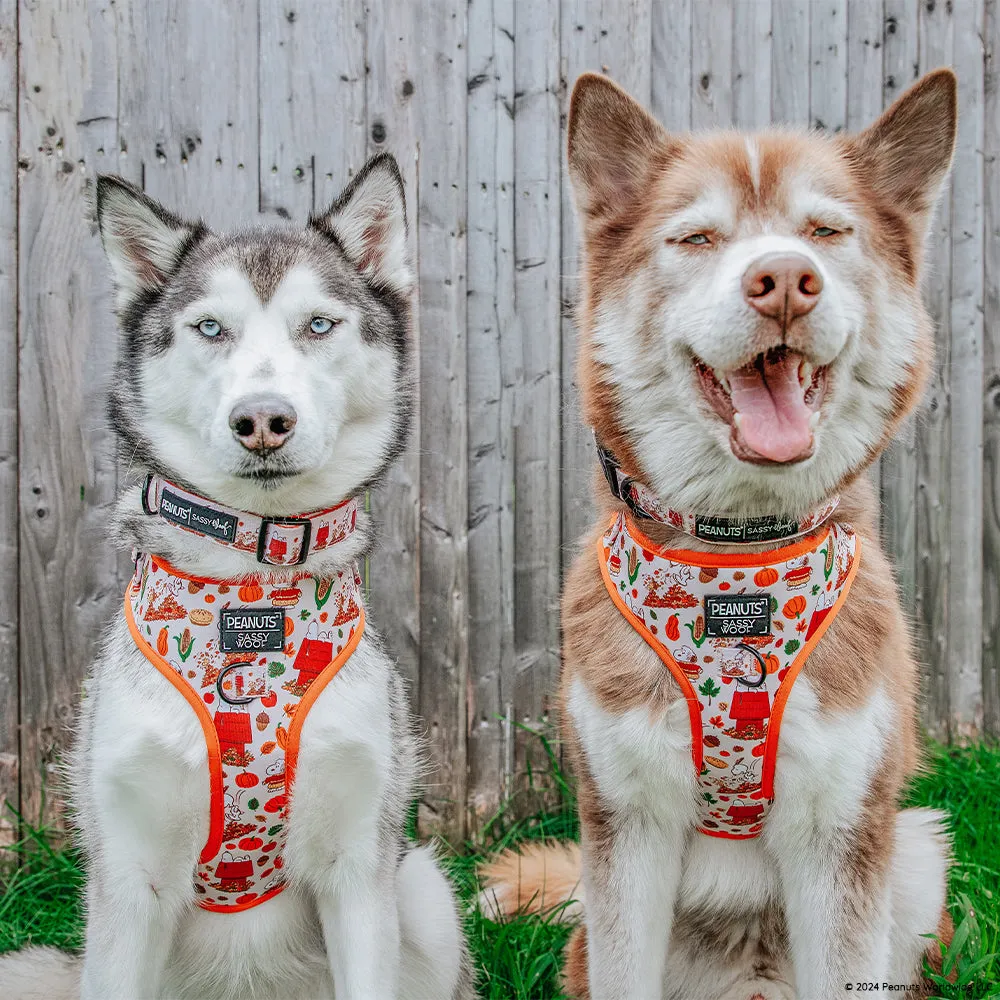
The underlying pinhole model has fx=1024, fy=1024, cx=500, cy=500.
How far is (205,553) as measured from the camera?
203 centimetres

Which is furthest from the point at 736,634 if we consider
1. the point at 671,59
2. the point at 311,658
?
the point at 671,59

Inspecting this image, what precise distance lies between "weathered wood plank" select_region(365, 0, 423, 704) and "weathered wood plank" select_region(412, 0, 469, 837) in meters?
0.03

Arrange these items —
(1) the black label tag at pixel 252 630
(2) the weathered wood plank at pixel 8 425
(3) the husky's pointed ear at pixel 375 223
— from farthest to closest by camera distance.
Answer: (2) the weathered wood plank at pixel 8 425 → (3) the husky's pointed ear at pixel 375 223 → (1) the black label tag at pixel 252 630

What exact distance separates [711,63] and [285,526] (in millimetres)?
2375

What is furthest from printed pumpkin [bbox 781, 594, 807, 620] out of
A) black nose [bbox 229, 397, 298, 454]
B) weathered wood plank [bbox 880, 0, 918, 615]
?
weathered wood plank [bbox 880, 0, 918, 615]

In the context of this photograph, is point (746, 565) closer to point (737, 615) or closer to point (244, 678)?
point (737, 615)

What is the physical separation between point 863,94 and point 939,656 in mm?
2030

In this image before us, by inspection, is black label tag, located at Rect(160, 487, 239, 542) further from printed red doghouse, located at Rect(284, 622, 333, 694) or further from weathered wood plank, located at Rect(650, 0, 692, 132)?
weathered wood plank, located at Rect(650, 0, 692, 132)

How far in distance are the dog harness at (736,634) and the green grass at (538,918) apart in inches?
31.5

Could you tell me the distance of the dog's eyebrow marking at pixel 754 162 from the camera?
1.96 m

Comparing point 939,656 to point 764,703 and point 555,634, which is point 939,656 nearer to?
point 555,634

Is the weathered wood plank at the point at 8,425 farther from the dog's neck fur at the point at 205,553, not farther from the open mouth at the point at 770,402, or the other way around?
the open mouth at the point at 770,402

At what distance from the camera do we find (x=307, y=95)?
10.4ft

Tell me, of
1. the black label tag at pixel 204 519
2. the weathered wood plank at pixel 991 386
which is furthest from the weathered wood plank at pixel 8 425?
the weathered wood plank at pixel 991 386
